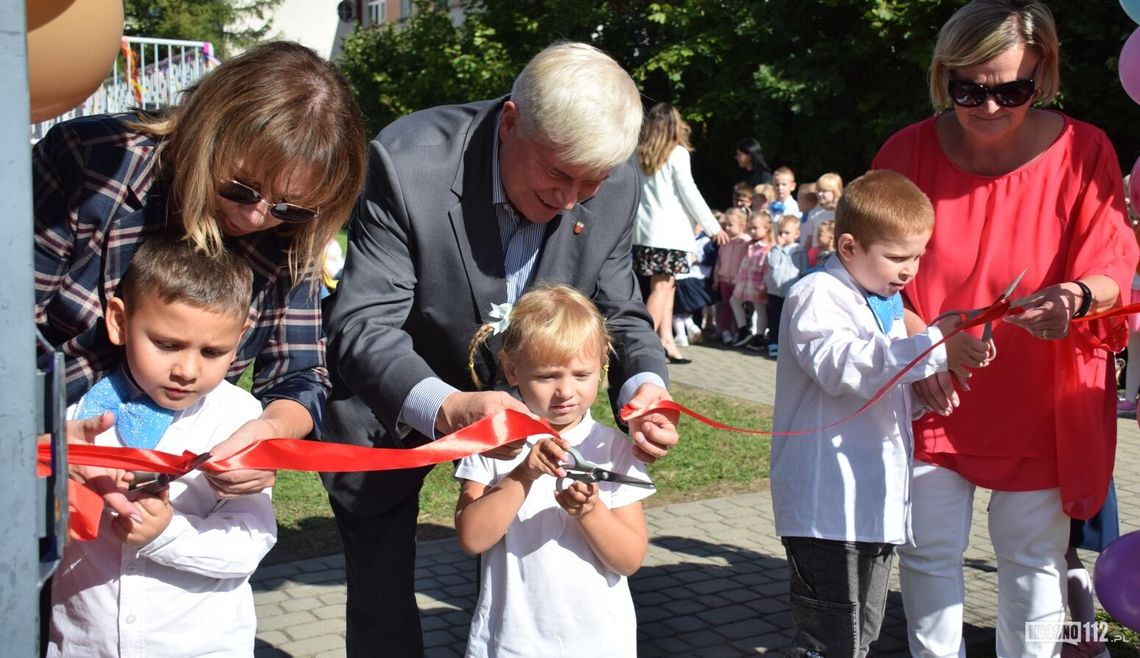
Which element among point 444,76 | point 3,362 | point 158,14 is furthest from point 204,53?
point 158,14

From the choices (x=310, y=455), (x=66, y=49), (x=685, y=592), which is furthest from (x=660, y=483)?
(x=66, y=49)

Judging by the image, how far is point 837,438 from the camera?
363 cm

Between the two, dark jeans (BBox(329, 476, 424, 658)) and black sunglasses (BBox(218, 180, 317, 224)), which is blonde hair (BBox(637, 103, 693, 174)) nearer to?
dark jeans (BBox(329, 476, 424, 658))

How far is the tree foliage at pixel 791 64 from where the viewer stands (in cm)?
1307

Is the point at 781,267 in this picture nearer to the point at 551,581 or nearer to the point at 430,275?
the point at 430,275

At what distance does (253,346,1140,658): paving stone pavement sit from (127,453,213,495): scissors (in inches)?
77.2

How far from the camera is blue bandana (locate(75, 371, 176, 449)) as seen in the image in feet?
8.84

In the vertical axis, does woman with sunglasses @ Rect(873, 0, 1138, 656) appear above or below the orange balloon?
below

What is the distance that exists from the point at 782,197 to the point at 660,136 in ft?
10.1

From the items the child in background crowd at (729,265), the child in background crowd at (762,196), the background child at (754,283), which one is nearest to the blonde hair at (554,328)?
the background child at (754,283)

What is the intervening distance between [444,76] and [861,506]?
2435 cm

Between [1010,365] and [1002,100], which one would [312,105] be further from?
[1010,365]

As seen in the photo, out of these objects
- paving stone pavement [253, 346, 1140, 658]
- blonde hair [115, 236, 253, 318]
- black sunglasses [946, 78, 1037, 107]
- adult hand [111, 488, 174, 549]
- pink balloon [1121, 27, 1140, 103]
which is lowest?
paving stone pavement [253, 346, 1140, 658]

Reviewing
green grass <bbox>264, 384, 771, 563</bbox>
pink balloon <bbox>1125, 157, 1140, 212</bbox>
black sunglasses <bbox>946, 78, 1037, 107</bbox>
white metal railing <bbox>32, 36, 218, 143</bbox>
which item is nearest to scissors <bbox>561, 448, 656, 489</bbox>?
black sunglasses <bbox>946, 78, 1037, 107</bbox>
